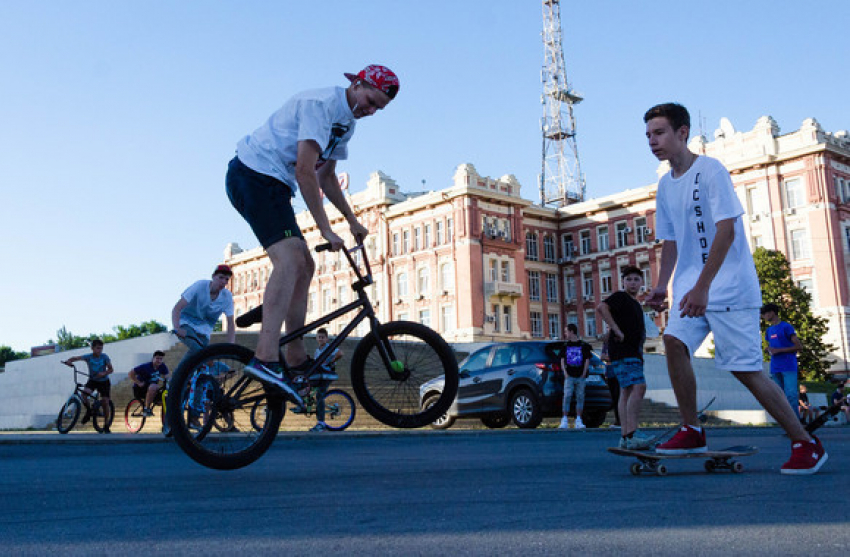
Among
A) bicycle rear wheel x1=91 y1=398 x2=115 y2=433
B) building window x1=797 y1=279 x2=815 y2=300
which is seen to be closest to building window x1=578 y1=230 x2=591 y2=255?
building window x1=797 y1=279 x2=815 y2=300

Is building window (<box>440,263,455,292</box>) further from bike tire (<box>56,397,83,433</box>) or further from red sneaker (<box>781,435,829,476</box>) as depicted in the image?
red sneaker (<box>781,435,829,476</box>)

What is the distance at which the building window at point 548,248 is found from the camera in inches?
2633


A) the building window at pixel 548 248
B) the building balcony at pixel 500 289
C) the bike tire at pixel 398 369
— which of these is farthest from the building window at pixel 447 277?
the bike tire at pixel 398 369

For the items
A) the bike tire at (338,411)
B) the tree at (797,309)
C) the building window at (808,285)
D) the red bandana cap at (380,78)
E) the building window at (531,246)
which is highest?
the building window at (531,246)

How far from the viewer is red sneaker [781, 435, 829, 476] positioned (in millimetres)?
4332

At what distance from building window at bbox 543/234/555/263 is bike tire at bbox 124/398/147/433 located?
52.1m

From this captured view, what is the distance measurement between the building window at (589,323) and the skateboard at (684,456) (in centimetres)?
5936

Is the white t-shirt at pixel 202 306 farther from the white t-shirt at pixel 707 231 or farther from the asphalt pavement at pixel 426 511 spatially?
the white t-shirt at pixel 707 231

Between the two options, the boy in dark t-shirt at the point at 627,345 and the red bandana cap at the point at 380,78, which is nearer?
the red bandana cap at the point at 380,78

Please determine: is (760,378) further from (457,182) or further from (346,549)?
(457,182)

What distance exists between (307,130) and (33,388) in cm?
2645

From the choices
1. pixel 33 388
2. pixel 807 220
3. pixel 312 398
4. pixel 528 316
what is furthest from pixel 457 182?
pixel 312 398

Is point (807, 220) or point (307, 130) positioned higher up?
point (807, 220)

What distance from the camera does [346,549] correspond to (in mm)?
2123
